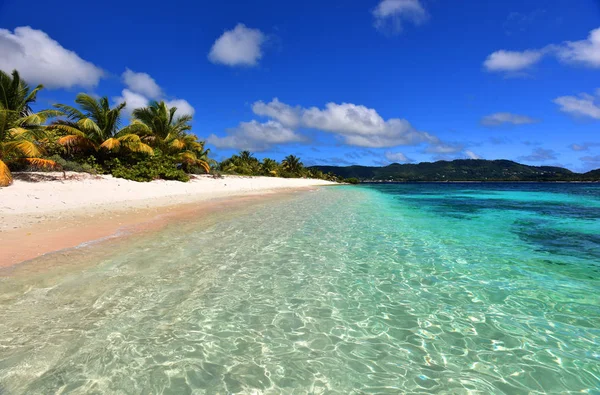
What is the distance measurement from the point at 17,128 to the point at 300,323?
21.3 meters

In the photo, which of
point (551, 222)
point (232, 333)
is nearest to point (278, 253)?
point (232, 333)

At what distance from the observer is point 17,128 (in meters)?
17.1

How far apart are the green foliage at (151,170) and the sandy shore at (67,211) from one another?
130cm

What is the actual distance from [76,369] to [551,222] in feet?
64.9

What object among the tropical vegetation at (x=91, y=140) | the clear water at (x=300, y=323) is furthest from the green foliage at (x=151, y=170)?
the clear water at (x=300, y=323)

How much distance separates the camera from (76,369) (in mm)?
3352

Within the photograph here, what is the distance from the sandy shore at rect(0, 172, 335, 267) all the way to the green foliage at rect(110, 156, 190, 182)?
1.30 m

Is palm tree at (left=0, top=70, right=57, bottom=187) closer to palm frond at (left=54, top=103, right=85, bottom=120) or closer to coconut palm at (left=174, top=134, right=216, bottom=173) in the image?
palm frond at (left=54, top=103, right=85, bottom=120)

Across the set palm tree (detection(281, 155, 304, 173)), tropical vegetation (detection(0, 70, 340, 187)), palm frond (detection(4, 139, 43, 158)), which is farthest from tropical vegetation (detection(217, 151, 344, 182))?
palm frond (detection(4, 139, 43, 158))

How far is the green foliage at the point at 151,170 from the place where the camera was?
965 inches

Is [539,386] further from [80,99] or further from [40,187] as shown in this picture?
[80,99]

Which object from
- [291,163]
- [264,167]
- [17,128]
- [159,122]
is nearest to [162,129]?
[159,122]

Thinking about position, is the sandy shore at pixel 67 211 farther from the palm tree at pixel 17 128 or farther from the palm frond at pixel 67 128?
the palm frond at pixel 67 128

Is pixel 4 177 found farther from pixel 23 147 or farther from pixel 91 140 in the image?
pixel 91 140
